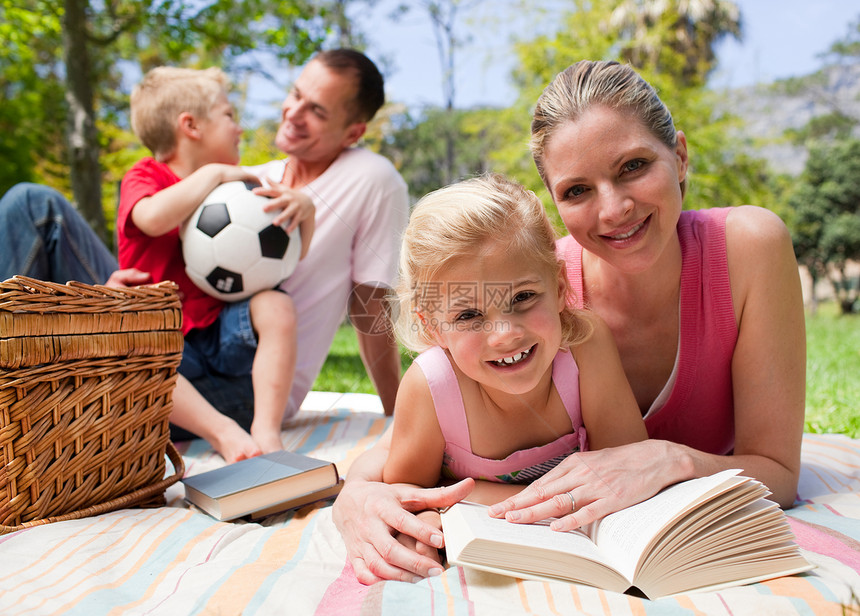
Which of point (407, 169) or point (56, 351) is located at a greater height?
point (407, 169)

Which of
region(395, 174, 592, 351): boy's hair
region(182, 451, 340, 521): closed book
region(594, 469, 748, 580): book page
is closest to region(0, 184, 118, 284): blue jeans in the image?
region(182, 451, 340, 521): closed book

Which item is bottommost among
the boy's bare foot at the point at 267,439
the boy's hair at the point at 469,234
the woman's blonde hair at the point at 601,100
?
the boy's bare foot at the point at 267,439

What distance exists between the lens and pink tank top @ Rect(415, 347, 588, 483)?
1467 millimetres

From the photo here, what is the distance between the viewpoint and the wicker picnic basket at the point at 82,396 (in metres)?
1.32

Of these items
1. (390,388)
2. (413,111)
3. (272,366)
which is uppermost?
(413,111)

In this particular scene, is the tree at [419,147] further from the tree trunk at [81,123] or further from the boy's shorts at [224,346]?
the boy's shorts at [224,346]

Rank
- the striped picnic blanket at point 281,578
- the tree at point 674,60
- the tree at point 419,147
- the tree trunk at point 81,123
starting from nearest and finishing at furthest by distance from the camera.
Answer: the striped picnic blanket at point 281,578
the tree trunk at point 81,123
the tree at point 419,147
the tree at point 674,60

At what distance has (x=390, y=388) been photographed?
2865mm

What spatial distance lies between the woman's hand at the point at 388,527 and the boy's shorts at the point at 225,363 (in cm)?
106

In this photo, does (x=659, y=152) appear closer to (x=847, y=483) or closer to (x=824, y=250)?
(x=847, y=483)

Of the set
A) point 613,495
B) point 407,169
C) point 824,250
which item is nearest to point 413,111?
point 407,169

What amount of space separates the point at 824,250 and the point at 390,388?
14651mm

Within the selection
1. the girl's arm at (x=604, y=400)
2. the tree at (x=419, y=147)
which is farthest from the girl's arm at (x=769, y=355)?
the tree at (x=419, y=147)

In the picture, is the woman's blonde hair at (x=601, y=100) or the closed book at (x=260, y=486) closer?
the woman's blonde hair at (x=601, y=100)
